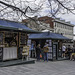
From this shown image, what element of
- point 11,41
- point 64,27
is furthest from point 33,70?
point 64,27

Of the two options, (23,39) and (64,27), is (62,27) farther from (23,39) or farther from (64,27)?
(23,39)

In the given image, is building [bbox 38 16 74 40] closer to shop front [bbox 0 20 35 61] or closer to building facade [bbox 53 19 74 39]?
building facade [bbox 53 19 74 39]

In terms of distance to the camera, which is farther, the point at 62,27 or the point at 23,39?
the point at 62,27

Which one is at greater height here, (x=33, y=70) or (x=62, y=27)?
(x=62, y=27)

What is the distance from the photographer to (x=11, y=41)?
12.8 m

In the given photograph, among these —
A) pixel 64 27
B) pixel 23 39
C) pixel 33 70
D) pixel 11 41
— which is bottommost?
pixel 33 70

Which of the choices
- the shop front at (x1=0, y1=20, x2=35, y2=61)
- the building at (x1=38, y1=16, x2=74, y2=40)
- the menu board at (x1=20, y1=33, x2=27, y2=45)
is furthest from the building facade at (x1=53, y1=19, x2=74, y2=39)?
the shop front at (x1=0, y1=20, x2=35, y2=61)

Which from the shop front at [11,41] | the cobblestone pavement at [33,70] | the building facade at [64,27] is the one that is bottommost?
the cobblestone pavement at [33,70]

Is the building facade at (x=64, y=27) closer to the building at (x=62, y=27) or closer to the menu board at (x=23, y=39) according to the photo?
the building at (x=62, y=27)

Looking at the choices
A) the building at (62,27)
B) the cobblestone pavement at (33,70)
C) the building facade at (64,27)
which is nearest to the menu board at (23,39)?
the cobblestone pavement at (33,70)

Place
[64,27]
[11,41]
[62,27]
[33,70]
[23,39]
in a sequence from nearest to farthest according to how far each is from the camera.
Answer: [33,70] < [11,41] < [23,39] < [62,27] < [64,27]

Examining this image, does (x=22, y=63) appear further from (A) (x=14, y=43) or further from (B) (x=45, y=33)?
(B) (x=45, y=33)

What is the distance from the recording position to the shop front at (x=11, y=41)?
37.9ft

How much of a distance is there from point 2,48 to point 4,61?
3.41ft
